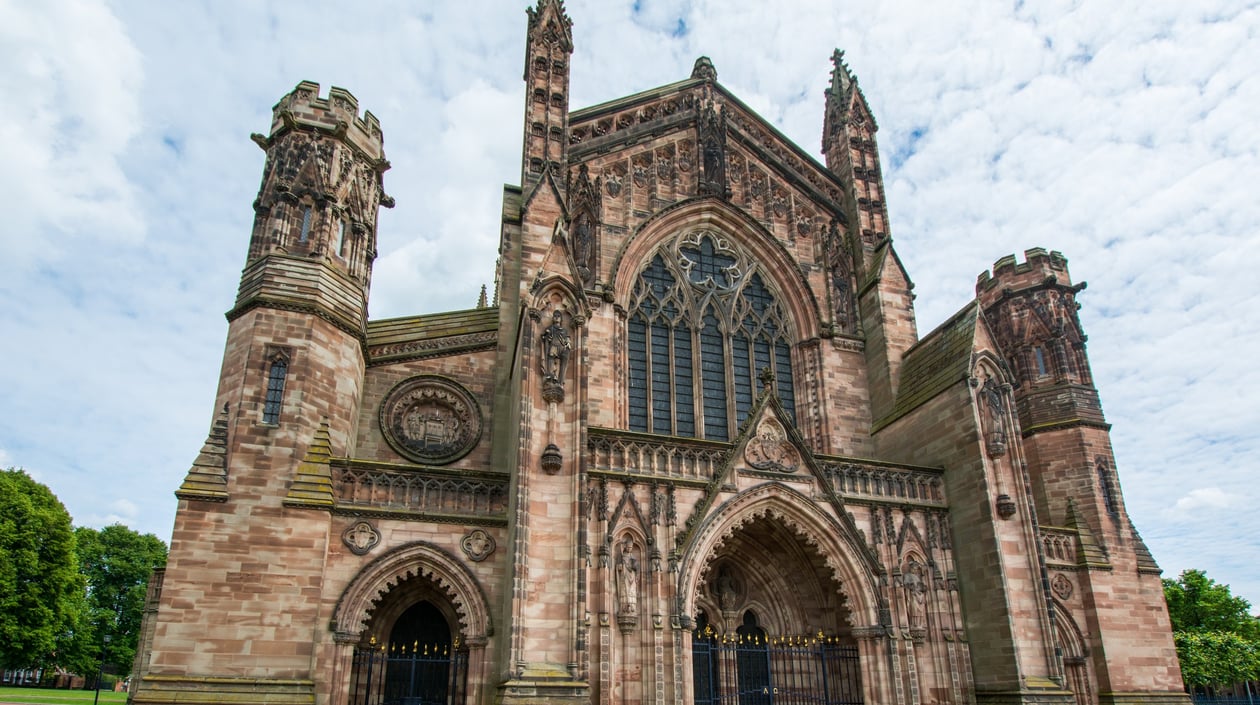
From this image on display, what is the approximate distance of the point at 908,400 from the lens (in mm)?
18562

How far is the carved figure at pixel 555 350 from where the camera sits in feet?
46.0

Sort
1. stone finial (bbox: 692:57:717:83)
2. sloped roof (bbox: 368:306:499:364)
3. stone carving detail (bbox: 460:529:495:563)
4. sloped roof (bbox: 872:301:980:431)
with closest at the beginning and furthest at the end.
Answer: stone carving detail (bbox: 460:529:495:563) → sloped roof (bbox: 368:306:499:364) → sloped roof (bbox: 872:301:980:431) → stone finial (bbox: 692:57:717:83)

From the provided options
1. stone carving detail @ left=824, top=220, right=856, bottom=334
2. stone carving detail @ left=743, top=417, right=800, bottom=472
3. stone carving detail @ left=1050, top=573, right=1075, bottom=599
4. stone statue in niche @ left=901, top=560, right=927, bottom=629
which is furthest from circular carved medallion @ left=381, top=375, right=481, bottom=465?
stone carving detail @ left=1050, top=573, right=1075, bottom=599

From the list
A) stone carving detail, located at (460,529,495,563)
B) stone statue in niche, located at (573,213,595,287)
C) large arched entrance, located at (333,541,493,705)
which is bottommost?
large arched entrance, located at (333,541,493,705)

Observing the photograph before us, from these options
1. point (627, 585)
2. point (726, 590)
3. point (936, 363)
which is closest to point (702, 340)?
point (936, 363)

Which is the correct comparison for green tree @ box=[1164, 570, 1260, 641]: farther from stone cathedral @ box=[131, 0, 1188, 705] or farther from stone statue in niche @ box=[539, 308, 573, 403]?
stone statue in niche @ box=[539, 308, 573, 403]

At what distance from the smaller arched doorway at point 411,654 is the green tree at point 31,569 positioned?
26.7 m

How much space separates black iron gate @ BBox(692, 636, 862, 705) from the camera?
1497 cm

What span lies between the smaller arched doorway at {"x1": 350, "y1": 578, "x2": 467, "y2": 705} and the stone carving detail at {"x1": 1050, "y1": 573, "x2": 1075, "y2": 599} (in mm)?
13482

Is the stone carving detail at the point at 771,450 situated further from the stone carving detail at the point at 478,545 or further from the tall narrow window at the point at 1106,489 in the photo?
the tall narrow window at the point at 1106,489

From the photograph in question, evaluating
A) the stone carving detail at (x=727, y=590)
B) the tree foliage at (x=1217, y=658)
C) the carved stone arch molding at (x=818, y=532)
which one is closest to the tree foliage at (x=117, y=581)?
the stone carving detail at (x=727, y=590)

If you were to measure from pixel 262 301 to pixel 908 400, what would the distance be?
13.8 m

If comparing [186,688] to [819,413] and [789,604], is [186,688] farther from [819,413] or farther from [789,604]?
[819,413]

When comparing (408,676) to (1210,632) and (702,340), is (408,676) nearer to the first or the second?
(702,340)
